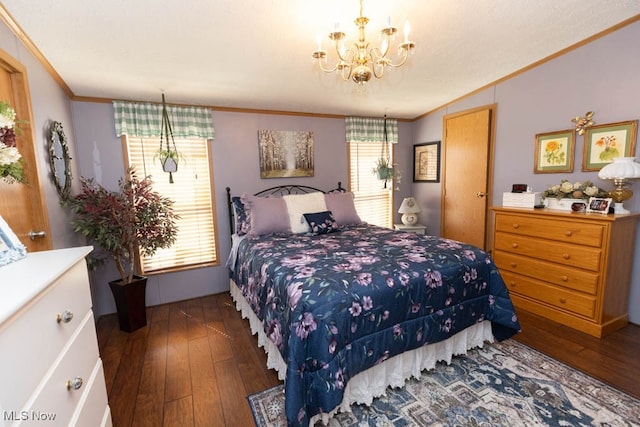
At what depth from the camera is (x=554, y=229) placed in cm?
263

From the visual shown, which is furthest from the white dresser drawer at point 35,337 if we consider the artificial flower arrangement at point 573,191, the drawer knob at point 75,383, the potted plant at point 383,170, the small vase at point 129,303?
the potted plant at point 383,170

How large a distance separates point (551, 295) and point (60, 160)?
4347 mm

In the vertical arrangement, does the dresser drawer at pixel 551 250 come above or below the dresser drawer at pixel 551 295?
above

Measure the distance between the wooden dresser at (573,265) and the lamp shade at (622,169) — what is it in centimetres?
32

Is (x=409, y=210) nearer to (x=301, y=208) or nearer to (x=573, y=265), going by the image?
(x=301, y=208)

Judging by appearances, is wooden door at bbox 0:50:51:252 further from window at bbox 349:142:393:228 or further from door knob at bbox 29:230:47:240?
window at bbox 349:142:393:228

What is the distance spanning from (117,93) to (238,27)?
1.69 metres

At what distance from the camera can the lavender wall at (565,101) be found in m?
2.48

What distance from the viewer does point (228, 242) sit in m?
3.64

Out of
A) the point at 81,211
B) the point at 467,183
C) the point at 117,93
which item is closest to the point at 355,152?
the point at 467,183

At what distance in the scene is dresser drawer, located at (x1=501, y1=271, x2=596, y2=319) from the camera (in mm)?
2453

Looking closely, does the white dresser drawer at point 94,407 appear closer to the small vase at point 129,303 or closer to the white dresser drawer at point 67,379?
the white dresser drawer at point 67,379

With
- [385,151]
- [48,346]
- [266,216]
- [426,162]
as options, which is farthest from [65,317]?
[426,162]

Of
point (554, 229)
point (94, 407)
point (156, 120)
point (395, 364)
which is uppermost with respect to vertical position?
point (156, 120)
